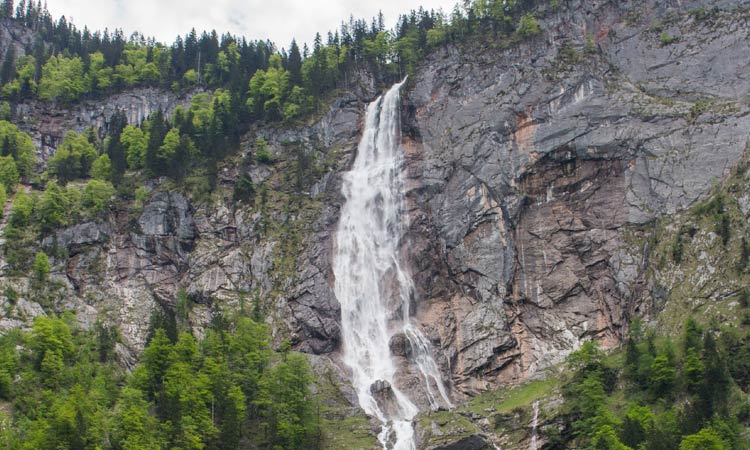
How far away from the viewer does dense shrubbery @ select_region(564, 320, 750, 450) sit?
58.8 m

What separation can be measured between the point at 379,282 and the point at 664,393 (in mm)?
37195

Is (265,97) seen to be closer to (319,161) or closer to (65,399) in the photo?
(319,161)

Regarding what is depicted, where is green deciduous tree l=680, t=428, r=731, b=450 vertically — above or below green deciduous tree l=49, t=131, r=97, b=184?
below

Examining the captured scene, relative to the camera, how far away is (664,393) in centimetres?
6631

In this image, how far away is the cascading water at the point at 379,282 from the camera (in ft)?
266

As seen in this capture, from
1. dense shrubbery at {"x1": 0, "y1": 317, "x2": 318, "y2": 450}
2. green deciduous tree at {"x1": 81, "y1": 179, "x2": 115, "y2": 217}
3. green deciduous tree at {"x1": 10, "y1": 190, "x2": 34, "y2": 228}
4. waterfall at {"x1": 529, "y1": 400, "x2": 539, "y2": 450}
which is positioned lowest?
waterfall at {"x1": 529, "y1": 400, "x2": 539, "y2": 450}

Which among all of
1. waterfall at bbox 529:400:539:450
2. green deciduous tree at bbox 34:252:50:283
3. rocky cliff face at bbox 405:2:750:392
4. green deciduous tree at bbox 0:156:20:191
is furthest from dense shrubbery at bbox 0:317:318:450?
green deciduous tree at bbox 0:156:20:191

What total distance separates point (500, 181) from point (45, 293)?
53461mm

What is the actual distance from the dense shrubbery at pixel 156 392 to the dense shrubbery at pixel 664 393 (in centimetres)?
2474

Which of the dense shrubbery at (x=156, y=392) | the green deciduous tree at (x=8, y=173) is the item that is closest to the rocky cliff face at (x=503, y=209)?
the dense shrubbery at (x=156, y=392)

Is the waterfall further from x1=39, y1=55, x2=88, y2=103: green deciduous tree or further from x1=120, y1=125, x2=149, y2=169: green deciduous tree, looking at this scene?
x1=39, y1=55, x2=88, y2=103: green deciduous tree

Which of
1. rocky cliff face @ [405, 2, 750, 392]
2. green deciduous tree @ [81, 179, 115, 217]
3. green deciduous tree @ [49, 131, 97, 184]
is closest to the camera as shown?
rocky cliff face @ [405, 2, 750, 392]

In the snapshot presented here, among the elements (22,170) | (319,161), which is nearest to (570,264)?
(319,161)

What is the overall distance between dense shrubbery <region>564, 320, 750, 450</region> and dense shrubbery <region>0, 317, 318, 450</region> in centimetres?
2474
